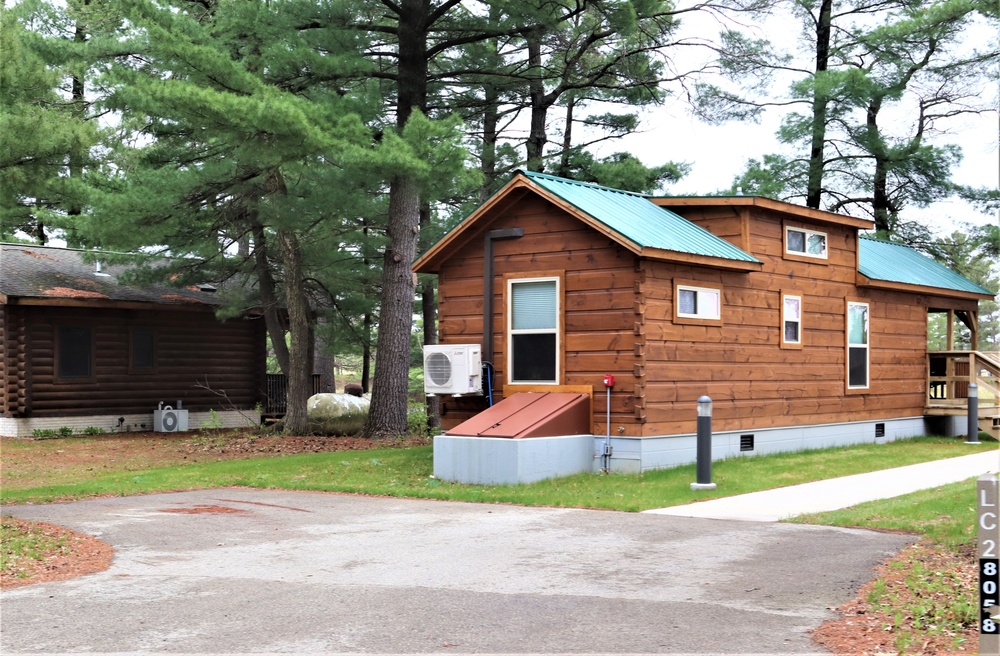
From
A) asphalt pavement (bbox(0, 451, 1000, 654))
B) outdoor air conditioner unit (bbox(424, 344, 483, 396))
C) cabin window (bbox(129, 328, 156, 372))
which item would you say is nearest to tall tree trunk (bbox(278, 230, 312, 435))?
cabin window (bbox(129, 328, 156, 372))

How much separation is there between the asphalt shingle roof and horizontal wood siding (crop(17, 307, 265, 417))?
53 cm

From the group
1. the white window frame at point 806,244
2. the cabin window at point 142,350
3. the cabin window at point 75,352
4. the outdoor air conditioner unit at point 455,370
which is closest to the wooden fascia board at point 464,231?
the outdoor air conditioner unit at point 455,370

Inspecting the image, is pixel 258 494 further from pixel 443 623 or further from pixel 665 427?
pixel 443 623

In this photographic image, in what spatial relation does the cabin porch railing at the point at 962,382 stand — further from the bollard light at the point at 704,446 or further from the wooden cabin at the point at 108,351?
the wooden cabin at the point at 108,351

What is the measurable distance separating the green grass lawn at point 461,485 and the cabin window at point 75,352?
9.04 meters

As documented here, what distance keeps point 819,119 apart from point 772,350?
41.7ft

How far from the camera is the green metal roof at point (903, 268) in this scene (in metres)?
20.8

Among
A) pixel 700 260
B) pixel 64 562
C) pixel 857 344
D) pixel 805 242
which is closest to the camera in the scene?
pixel 64 562

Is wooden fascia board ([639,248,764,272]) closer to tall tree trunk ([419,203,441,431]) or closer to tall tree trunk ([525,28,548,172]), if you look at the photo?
tall tree trunk ([525,28,548,172])

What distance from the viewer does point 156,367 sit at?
2731 cm

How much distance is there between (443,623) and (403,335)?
15.3 m

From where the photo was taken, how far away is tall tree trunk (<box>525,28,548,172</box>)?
23.6 m

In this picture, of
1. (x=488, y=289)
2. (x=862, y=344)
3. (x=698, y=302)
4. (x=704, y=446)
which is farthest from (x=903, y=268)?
(x=704, y=446)

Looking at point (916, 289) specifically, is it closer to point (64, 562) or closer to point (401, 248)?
point (401, 248)
